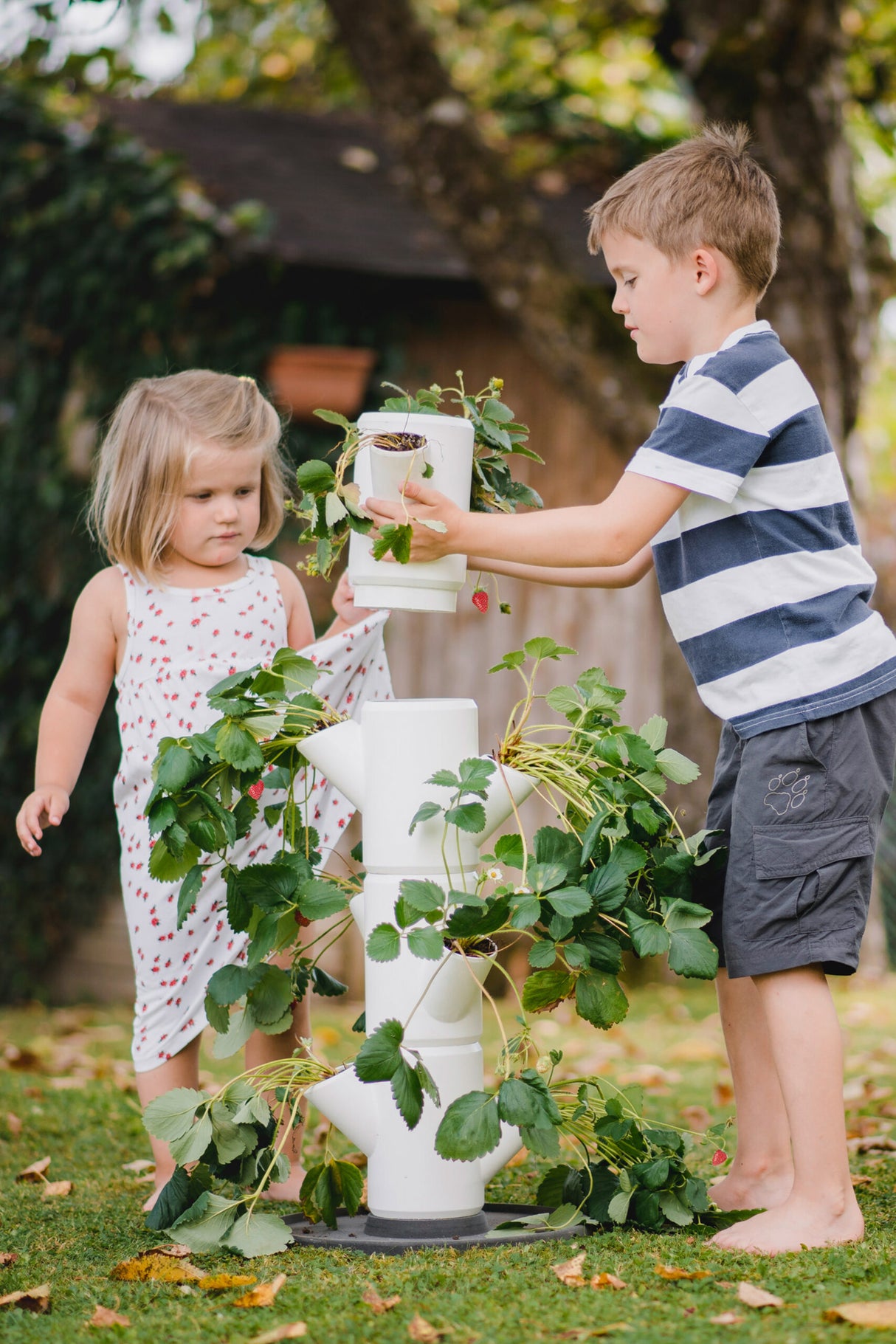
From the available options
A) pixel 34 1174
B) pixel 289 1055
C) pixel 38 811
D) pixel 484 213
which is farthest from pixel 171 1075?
pixel 484 213

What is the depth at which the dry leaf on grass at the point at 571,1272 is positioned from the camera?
5.94 ft

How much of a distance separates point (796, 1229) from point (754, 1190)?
0.32 metres

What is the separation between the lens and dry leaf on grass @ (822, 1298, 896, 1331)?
5.23 feet

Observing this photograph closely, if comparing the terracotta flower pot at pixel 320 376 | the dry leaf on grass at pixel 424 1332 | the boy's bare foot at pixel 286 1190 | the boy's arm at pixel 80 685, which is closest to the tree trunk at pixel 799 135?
the terracotta flower pot at pixel 320 376

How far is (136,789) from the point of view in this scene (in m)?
2.62

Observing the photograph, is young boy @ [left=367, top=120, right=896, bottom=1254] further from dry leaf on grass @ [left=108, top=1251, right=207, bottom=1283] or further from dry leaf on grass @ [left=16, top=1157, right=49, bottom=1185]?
dry leaf on grass @ [left=16, top=1157, right=49, bottom=1185]

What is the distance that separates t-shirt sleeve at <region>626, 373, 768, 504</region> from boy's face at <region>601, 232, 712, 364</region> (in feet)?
0.55

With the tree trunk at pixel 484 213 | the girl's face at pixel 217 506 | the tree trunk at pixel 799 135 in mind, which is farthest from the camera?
the tree trunk at pixel 484 213

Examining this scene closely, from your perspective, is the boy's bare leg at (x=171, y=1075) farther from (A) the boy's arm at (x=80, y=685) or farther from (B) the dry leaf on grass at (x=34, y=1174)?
(A) the boy's arm at (x=80, y=685)

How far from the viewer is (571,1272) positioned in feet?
6.02

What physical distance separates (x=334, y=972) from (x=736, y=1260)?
398 centimetres

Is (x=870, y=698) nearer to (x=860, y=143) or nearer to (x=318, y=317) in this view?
(x=318, y=317)

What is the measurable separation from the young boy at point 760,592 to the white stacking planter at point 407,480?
49 millimetres

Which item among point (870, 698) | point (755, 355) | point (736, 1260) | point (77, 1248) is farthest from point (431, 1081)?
point (755, 355)
